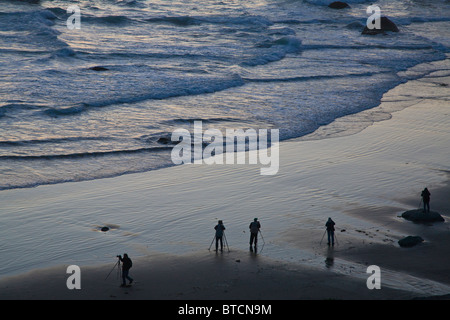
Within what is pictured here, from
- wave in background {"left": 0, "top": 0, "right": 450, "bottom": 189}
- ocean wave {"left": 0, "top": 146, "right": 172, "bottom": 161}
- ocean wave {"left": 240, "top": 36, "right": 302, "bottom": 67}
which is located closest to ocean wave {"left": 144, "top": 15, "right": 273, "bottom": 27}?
wave in background {"left": 0, "top": 0, "right": 450, "bottom": 189}

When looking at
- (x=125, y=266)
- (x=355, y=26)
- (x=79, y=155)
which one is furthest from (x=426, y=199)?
(x=355, y=26)

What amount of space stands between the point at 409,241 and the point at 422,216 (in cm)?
179

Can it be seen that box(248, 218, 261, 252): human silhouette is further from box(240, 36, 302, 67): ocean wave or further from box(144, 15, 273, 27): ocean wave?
box(144, 15, 273, 27): ocean wave

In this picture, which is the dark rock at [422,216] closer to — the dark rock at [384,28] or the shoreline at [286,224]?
the shoreline at [286,224]

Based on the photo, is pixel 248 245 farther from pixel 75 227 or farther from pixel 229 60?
pixel 229 60

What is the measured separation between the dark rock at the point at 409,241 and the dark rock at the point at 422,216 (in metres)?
1.47

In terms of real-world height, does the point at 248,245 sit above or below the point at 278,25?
below

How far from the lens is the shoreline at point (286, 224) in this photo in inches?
444

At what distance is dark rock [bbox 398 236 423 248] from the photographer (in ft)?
43.5

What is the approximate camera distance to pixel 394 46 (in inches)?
→ 1764

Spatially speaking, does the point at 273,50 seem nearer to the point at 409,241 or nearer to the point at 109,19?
the point at 109,19

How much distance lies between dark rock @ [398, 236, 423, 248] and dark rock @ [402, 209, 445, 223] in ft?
4.83
